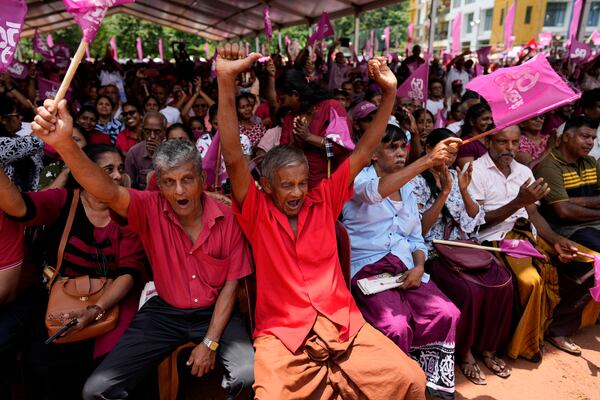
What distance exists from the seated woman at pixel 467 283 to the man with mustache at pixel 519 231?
141mm

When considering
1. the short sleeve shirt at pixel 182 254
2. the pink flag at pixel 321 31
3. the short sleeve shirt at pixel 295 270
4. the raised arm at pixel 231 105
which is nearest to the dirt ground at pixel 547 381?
the short sleeve shirt at pixel 295 270

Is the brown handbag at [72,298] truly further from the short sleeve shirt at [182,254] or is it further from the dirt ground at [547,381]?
the dirt ground at [547,381]

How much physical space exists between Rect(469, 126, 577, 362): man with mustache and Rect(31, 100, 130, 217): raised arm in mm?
2508

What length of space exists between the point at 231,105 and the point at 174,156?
43 centimetres

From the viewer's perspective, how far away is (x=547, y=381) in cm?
277

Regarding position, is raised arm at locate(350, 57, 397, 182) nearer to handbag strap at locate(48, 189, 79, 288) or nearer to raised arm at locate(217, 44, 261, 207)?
raised arm at locate(217, 44, 261, 207)

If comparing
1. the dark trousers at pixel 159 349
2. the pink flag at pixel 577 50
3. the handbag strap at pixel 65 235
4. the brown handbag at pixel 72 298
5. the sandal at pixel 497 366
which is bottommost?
the sandal at pixel 497 366

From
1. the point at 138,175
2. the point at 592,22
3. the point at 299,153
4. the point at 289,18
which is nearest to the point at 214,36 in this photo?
the point at 289,18

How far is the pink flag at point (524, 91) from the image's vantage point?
7.45ft

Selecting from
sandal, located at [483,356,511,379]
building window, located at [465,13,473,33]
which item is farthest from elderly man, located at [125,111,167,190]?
building window, located at [465,13,473,33]

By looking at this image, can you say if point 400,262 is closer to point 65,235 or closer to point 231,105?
point 231,105

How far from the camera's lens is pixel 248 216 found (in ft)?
7.06

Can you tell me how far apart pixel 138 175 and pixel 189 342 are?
2183 mm

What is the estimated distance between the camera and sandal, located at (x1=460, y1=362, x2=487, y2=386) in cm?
271
